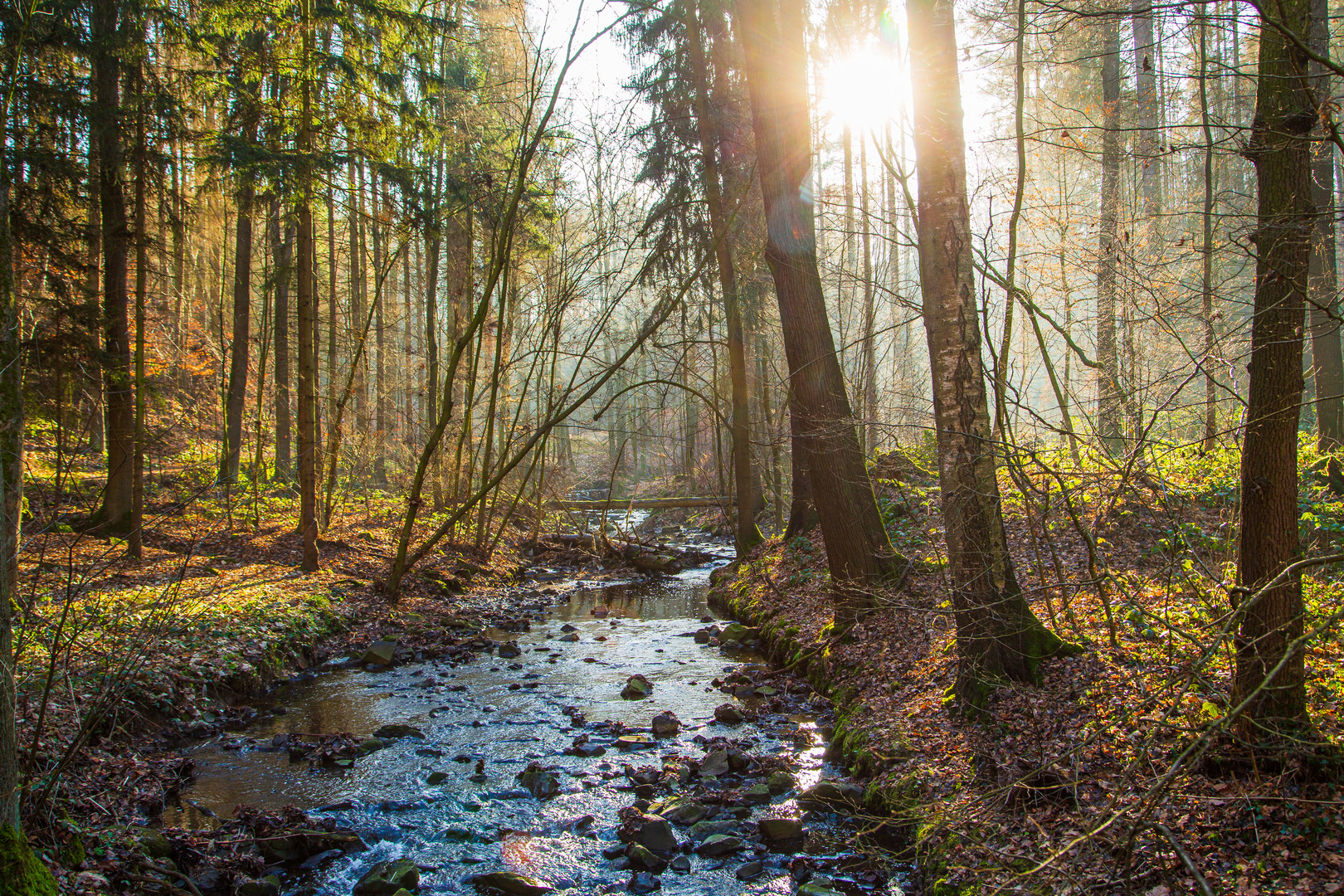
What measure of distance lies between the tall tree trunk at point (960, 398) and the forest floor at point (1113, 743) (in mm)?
223

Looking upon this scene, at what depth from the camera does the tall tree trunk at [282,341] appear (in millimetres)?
11668

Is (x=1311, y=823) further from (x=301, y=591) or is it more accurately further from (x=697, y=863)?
(x=301, y=591)

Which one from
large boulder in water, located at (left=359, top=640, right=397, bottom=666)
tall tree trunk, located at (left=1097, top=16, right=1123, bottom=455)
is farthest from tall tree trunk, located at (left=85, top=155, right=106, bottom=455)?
tall tree trunk, located at (left=1097, top=16, right=1123, bottom=455)

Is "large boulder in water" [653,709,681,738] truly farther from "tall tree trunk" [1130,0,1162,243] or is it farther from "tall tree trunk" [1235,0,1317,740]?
"tall tree trunk" [1130,0,1162,243]

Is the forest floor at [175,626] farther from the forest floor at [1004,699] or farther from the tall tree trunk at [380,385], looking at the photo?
the tall tree trunk at [380,385]

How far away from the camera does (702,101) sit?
40.8 feet

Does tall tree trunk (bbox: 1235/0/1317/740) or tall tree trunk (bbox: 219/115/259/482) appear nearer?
tall tree trunk (bbox: 1235/0/1317/740)

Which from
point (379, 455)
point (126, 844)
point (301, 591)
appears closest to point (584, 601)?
point (301, 591)

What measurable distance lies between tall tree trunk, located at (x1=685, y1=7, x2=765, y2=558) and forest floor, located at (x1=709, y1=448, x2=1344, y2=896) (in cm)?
592

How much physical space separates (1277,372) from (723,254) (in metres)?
10.1

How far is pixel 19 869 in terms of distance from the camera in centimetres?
274

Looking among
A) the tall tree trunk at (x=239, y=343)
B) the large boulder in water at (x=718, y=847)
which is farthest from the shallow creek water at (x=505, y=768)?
the tall tree trunk at (x=239, y=343)

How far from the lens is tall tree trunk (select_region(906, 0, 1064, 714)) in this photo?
4.74 meters

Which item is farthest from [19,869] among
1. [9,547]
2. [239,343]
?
[239,343]
